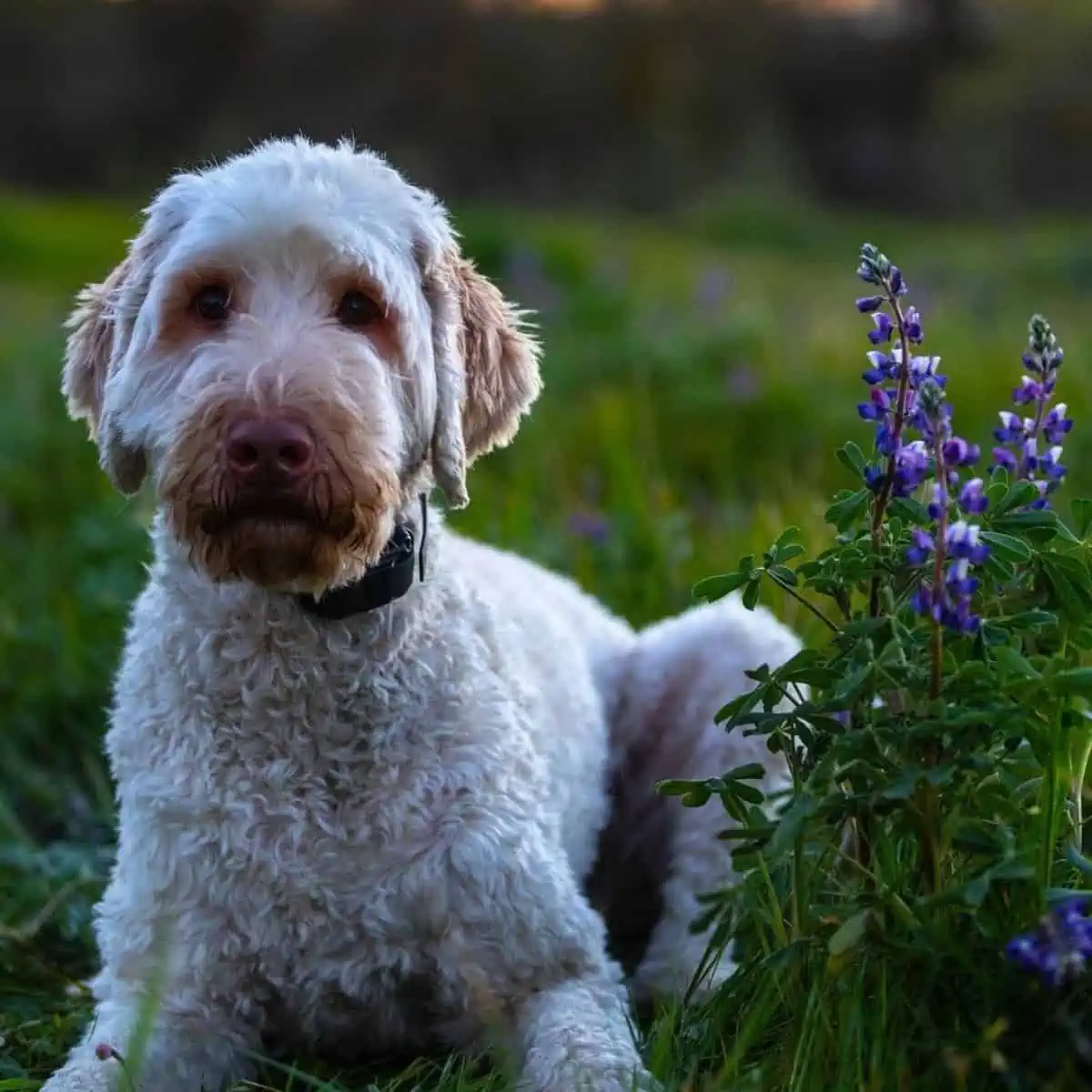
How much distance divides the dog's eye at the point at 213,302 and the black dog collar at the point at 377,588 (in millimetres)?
512

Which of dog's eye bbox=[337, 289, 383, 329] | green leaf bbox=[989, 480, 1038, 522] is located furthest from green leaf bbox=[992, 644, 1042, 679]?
dog's eye bbox=[337, 289, 383, 329]

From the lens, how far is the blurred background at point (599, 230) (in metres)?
5.27

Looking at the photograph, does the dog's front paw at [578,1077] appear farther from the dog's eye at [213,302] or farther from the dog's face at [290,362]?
the dog's eye at [213,302]

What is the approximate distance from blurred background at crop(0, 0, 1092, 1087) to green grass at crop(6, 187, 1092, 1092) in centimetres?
2

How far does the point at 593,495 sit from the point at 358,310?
10.4 feet

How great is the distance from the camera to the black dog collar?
3.04 m

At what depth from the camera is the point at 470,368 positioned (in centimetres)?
335

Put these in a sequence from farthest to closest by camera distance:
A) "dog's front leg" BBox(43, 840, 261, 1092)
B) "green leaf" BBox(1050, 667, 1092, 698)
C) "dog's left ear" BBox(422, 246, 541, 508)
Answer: "dog's left ear" BBox(422, 246, 541, 508)
"dog's front leg" BBox(43, 840, 261, 1092)
"green leaf" BBox(1050, 667, 1092, 698)

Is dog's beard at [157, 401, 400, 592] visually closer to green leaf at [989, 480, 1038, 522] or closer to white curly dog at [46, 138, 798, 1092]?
white curly dog at [46, 138, 798, 1092]

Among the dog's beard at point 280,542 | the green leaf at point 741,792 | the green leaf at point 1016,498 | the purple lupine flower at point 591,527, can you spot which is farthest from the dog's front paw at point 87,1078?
the purple lupine flower at point 591,527

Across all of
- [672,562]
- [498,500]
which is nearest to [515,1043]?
[672,562]

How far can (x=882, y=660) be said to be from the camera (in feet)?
8.05

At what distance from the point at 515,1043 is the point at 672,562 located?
246 centimetres

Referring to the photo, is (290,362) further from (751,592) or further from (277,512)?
(751,592)
